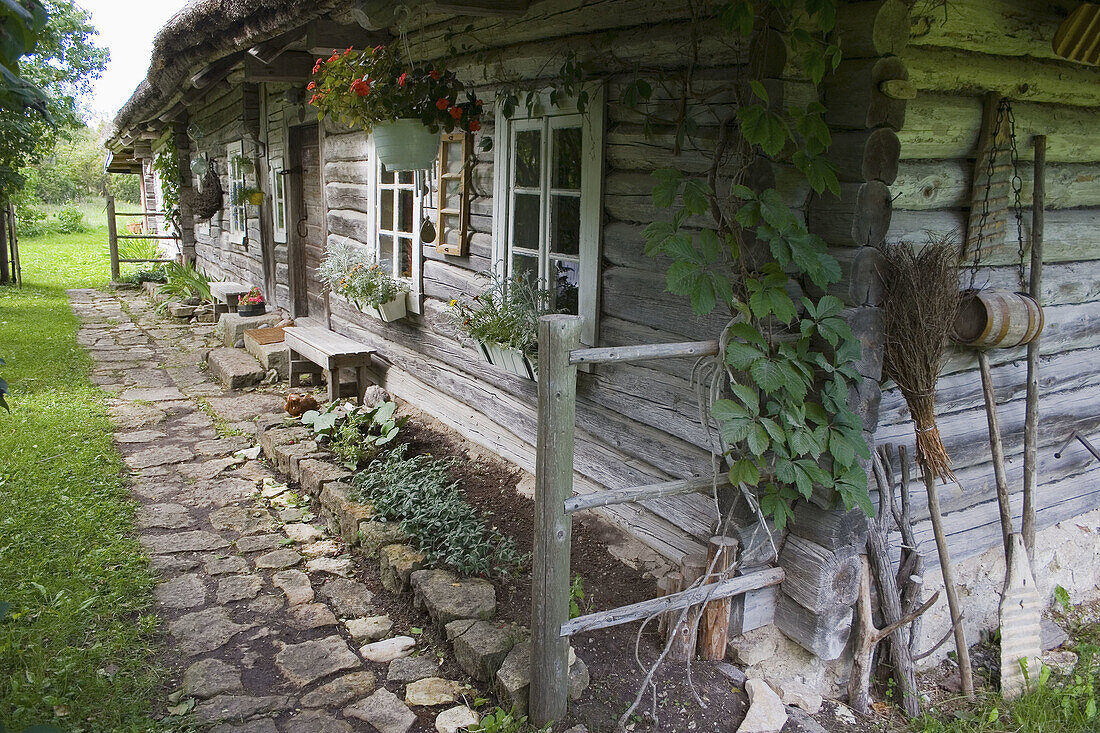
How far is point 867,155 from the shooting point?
243cm

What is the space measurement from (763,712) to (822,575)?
1.58 feet

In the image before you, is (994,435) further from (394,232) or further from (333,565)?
(394,232)

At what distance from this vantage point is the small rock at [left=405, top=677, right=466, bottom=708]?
107 inches

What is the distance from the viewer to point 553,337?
2.31m

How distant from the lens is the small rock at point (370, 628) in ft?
10.4

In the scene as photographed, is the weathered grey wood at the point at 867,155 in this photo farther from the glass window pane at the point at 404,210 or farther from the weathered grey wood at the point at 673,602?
the glass window pane at the point at 404,210

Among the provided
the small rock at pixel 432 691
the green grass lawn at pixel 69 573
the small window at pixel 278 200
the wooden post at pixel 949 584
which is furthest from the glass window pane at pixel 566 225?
the small window at pixel 278 200

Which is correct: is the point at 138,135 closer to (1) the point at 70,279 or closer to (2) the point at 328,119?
(1) the point at 70,279

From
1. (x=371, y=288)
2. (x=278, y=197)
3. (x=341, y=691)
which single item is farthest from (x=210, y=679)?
(x=278, y=197)

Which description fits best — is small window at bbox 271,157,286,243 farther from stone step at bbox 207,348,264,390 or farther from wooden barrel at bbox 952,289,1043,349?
wooden barrel at bbox 952,289,1043,349

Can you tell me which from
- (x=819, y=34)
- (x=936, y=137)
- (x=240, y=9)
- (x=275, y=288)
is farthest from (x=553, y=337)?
(x=275, y=288)

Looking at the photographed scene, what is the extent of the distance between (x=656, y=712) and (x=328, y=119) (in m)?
5.40

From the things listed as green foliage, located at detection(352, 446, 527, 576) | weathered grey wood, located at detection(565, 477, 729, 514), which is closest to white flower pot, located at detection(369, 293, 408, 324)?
green foliage, located at detection(352, 446, 527, 576)

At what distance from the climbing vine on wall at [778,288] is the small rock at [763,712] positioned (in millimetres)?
600
